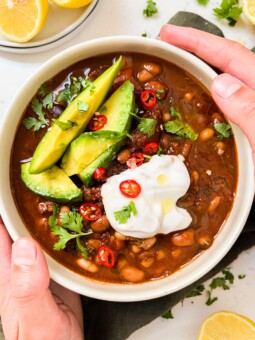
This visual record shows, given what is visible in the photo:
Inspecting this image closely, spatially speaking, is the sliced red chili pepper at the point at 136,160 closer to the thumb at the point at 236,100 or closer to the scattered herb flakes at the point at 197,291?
the thumb at the point at 236,100

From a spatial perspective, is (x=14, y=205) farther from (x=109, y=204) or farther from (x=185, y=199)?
(x=185, y=199)

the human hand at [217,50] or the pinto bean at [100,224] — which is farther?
the human hand at [217,50]

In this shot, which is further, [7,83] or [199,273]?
[7,83]

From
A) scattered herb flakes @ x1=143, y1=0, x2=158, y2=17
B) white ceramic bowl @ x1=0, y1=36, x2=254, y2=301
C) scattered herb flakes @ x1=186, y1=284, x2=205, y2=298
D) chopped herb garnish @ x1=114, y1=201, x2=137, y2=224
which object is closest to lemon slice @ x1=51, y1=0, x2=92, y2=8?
scattered herb flakes @ x1=143, y1=0, x2=158, y2=17

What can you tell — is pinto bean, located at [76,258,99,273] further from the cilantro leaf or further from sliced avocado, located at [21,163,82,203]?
the cilantro leaf

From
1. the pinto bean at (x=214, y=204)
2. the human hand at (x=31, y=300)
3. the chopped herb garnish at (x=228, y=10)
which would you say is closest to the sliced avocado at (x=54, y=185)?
the human hand at (x=31, y=300)

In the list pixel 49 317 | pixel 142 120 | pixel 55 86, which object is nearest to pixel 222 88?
pixel 142 120
